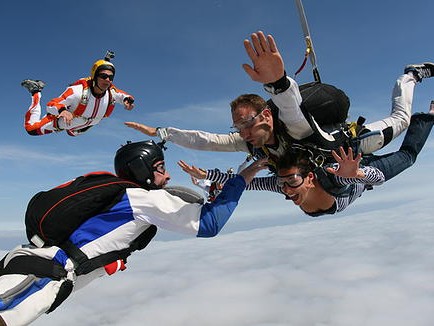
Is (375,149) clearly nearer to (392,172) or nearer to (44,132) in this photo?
(392,172)

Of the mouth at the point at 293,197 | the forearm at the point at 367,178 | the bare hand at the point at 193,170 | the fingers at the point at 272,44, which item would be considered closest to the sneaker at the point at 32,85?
the bare hand at the point at 193,170

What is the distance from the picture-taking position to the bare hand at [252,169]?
10.4 ft

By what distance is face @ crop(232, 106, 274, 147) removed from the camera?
332 centimetres

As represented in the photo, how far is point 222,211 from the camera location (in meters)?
2.80

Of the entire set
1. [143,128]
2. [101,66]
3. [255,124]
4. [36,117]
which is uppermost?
[101,66]

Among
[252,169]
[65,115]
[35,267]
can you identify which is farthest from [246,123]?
[65,115]

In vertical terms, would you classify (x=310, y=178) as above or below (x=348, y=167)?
below

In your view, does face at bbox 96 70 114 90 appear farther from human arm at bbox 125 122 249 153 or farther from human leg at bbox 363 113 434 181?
human leg at bbox 363 113 434 181

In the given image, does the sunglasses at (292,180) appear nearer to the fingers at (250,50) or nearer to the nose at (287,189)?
the nose at (287,189)

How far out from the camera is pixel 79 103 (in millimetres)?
5801

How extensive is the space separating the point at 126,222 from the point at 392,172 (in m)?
3.21

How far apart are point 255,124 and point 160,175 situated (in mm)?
1053

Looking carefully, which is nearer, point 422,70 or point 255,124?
point 255,124

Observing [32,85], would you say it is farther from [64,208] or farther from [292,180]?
[292,180]
